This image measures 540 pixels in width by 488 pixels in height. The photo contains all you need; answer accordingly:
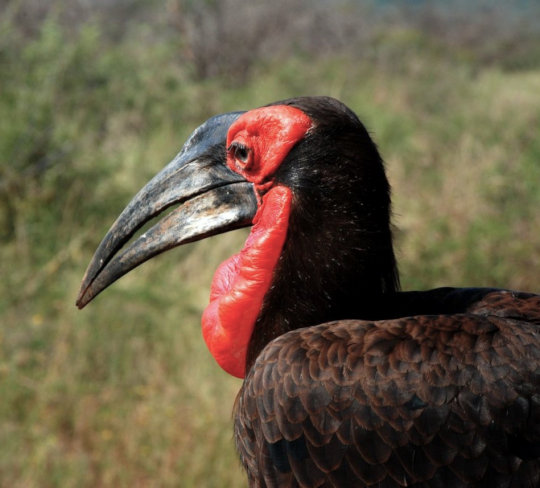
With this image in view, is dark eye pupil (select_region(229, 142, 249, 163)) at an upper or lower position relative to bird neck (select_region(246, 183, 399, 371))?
upper

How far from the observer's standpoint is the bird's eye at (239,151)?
7.68ft

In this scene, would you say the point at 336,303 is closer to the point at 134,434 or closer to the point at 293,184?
the point at 293,184

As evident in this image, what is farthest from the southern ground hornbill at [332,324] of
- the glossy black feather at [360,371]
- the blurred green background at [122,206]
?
the blurred green background at [122,206]

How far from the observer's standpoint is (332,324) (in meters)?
2.07

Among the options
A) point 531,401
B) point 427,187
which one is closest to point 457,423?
point 531,401

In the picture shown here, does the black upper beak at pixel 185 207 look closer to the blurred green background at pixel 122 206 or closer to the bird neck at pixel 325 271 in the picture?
the bird neck at pixel 325 271

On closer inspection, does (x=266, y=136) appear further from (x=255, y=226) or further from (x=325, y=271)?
(x=325, y=271)

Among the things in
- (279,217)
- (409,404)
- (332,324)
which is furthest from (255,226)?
(409,404)

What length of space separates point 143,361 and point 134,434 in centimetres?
76

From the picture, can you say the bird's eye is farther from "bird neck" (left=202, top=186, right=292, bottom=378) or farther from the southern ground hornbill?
"bird neck" (left=202, top=186, right=292, bottom=378)

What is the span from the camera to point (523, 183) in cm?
580

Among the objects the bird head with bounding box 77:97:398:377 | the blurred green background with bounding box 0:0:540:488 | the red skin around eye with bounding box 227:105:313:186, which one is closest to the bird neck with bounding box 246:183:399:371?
the bird head with bounding box 77:97:398:377

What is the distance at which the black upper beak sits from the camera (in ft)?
7.76

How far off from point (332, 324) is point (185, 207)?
0.65m
